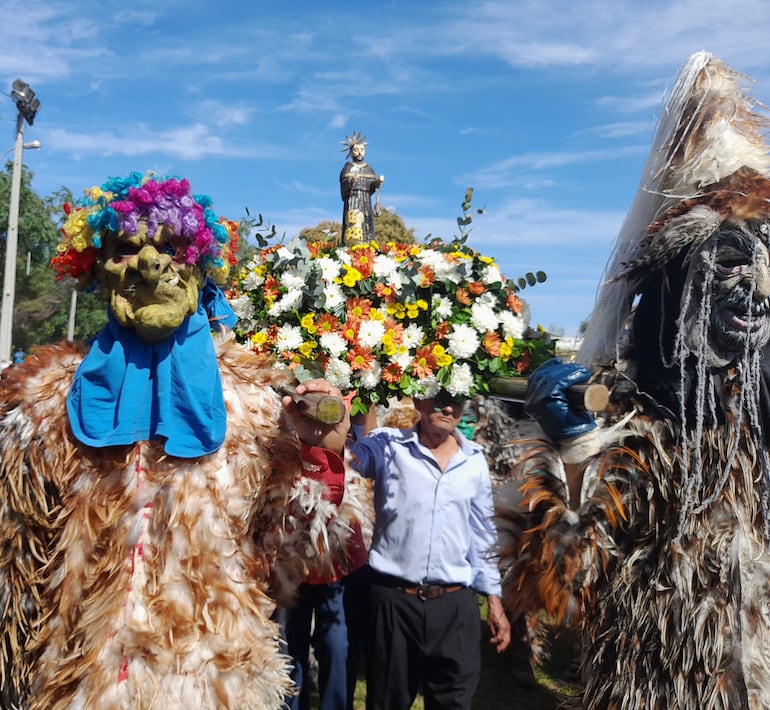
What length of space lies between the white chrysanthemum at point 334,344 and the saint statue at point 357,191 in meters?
3.70

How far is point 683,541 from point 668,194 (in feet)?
3.28

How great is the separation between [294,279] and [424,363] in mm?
568

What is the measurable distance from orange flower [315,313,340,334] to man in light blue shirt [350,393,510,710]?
50 cm

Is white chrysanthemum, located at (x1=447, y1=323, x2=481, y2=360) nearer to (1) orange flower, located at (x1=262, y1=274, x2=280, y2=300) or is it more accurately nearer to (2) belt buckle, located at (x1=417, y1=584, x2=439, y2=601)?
(1) orange flower, located at (x1=262, y1=274, x2=280, y2=300)

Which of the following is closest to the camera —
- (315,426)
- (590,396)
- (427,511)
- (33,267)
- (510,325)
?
(590,396)

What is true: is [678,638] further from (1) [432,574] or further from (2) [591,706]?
(1) [432,574]

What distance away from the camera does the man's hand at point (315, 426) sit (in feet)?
7.55

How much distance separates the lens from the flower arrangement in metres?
2.57

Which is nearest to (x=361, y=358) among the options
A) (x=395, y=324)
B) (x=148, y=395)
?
(x=395, y=324)

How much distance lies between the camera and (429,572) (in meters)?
2.93

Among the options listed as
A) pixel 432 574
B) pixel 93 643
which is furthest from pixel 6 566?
pixel 432 574

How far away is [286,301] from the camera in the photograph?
266 centimetres

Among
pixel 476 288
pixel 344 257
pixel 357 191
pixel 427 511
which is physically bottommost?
pixel 427 511

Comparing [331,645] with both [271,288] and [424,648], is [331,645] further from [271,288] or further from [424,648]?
[271,288]
